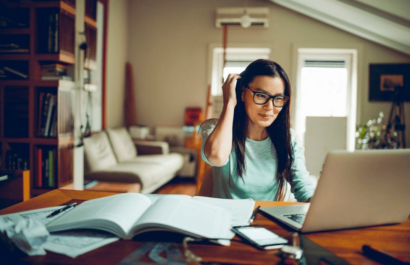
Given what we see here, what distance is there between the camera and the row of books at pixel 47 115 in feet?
10.1

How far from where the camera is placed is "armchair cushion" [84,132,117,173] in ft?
12.0

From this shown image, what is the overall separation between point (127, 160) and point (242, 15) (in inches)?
108

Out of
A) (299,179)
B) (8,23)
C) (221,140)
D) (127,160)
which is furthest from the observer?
→ (127,160)

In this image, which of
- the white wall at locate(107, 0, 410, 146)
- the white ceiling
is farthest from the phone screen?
the white wall at locate(107, 0, 410, 146)

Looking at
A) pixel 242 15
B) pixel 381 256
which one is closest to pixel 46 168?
pixel 381 256

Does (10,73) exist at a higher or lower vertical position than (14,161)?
higher

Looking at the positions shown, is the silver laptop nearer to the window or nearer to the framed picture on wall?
the window

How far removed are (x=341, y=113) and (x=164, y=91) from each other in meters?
2.91

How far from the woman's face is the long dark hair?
0.07 feet

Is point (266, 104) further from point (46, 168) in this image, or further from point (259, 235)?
point (46, 168)

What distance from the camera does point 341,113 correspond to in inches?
219

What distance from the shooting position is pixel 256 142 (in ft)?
4.90

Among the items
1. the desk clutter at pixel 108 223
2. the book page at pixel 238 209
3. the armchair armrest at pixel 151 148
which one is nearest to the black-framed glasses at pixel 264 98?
the book page at pixel 238 209

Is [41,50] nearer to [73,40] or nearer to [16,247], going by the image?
[73,40]
